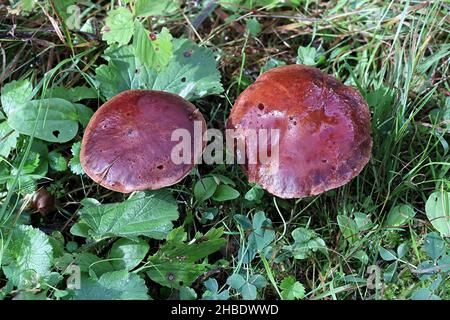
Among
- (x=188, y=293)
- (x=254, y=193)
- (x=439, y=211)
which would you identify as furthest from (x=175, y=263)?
(x=439, y=211)

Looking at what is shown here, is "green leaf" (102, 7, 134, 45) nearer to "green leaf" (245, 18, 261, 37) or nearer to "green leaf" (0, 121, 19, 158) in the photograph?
"green leaf" (0, 121, 19, 158)

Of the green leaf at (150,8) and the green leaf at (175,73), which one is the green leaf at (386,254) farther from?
the green leaf at (150,8)

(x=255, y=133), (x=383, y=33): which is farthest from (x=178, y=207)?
(x=383, y=33)

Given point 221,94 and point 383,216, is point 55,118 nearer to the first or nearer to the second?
point 221,94

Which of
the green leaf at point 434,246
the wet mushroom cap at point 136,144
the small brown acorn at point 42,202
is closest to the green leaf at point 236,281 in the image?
the wet mushroom cap at point 136,144

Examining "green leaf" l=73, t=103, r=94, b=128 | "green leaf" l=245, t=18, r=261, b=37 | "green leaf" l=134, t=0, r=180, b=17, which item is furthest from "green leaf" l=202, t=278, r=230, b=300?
"green leaf" l=245, t=18, r=261, b=37

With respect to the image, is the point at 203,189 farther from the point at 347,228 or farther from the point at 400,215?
the point at 400,215
